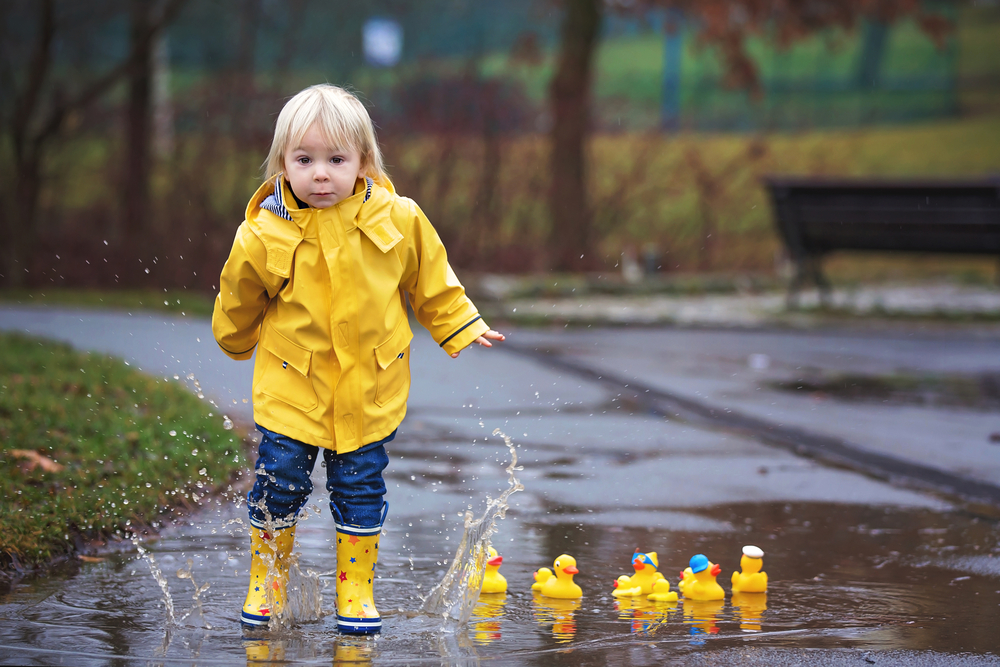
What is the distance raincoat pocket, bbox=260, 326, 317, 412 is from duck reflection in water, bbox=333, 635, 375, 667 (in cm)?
63

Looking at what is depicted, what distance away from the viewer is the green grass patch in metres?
11.4

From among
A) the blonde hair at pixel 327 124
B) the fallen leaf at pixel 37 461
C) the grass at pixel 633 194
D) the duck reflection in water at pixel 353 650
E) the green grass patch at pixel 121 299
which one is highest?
the grass at pixel 633 194

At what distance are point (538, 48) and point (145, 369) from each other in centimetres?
1002

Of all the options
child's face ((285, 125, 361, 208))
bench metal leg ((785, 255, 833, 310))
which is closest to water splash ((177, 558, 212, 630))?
child's face ((285, 125, 361, 208))

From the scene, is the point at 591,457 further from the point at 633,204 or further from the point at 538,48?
the point at 538,48

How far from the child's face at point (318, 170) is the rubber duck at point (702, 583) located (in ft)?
5.07

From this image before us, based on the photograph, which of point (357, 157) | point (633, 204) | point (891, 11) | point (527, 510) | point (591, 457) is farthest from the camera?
point (633, 204)

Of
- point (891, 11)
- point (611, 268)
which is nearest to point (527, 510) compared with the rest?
point (611, 268)

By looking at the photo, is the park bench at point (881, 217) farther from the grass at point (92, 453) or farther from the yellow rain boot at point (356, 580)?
the yellow rain boot at point (356, 580)

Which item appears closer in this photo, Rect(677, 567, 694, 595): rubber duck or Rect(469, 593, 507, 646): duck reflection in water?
Rect(469, 593, 507, 646): duck reflection in water

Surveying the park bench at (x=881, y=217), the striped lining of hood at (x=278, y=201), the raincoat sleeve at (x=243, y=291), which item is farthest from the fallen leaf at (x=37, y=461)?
the park bench at (x=881, y=217)

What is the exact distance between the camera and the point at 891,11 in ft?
48.4

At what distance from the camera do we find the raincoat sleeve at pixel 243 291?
3201mm

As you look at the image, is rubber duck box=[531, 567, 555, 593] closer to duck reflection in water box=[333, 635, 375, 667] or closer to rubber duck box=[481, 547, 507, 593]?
rubber duck box=[481, 547, 507, 593]
